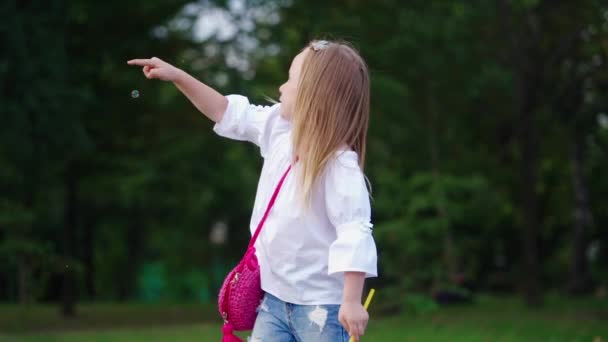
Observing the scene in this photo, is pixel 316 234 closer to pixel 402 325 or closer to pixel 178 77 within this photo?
pixel 178 77

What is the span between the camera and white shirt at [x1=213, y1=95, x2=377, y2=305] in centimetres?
307

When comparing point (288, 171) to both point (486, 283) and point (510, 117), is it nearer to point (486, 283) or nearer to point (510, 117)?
point (510, 117)

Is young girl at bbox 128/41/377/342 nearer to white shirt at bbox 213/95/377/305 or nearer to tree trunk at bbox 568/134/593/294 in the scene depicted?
white shirt at bbox 213/95/377/305

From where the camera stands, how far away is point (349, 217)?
310 centimetres

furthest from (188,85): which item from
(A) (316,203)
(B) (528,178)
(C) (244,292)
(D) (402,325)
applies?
(B) (528,178)

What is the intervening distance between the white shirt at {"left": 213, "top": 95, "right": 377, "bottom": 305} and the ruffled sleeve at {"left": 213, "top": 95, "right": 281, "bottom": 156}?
135 mm

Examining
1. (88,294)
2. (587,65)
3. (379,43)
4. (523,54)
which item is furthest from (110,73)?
(88,294)

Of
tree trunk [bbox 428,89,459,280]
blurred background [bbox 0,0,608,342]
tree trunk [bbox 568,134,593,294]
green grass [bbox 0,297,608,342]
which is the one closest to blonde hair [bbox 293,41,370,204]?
green grass [bbox 0,297,608,342]

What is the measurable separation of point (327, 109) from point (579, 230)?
23074 mm

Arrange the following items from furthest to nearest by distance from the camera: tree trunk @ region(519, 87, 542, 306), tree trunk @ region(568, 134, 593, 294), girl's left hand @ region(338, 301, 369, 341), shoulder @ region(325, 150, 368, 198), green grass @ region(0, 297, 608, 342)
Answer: tree trunk @ region(568, 134, 593, 294)
tree trunk @ region(519, 87, 542, 306)
green grass @ region(0, 297, 608, 342)
shoulder @ region(325, 150, 368, 198)
girl's left hand @ region(338, 301, 369, 341)

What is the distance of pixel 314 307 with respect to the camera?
10.5 ft

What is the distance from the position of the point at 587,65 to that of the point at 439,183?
445 centimetres

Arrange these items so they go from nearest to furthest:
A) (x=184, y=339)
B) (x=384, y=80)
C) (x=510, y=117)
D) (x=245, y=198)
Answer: (x=184, y=339)
(x=384, y=80)
(x=510, y=117)
(x=245, y=198)

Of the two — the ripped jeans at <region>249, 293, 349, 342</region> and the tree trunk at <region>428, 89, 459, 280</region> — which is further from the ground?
the ripped jeans at <region>249, 293, 349, 342</region>
